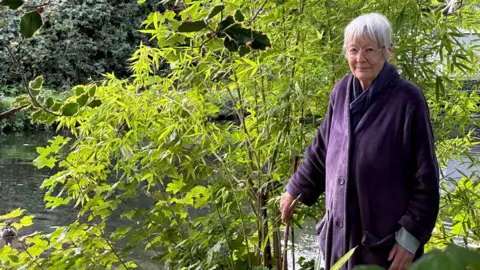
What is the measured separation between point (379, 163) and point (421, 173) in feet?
0.31

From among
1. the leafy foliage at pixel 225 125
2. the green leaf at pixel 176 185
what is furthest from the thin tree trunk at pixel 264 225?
the green leaf at pixel 176 185

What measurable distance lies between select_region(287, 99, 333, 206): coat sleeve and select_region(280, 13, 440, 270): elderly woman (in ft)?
0.40

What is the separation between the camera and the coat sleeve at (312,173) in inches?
63.5

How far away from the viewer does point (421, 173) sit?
1.34 metres

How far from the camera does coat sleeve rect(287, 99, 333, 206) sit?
1.61m

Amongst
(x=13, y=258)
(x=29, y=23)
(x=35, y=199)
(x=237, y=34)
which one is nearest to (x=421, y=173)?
(x=237, y=34)

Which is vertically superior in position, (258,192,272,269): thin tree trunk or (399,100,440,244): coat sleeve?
(399,100,440,244): coat sleeve

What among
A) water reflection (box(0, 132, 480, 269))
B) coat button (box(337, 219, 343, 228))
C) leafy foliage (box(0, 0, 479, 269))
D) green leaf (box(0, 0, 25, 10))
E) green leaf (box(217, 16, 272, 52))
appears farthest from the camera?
water reflection (box(0, 132, 480, 269))

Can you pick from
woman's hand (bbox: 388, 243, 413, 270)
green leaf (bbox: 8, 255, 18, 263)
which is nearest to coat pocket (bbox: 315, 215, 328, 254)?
woman's hand (bbox: 388, 243, 413, 270)

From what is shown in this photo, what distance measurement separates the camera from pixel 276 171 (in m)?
2.12

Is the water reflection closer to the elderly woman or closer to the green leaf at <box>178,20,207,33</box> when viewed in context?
the elderly woman

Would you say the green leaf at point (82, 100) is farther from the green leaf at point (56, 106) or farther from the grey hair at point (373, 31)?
the grey hair at point (373, 31)

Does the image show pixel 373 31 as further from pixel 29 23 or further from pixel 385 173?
pixel 29 23

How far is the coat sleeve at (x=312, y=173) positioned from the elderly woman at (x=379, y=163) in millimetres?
121
